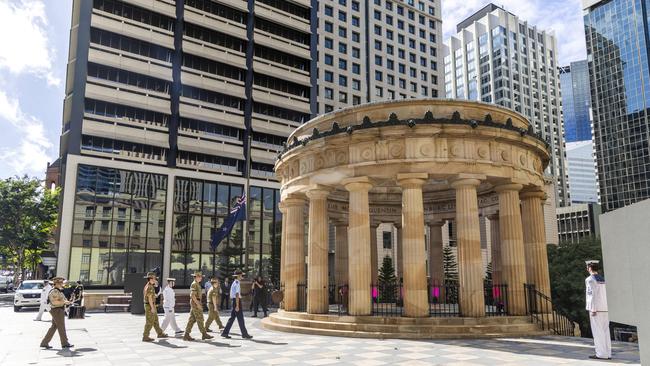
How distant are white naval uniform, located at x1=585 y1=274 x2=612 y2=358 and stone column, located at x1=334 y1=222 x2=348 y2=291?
45.2ft

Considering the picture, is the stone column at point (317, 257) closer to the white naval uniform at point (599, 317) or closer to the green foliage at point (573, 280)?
the white naval uniform at point (599, 317)

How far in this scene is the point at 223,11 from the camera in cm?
5275

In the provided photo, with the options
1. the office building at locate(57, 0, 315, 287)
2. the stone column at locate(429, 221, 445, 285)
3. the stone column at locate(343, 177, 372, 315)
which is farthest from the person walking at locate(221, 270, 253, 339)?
Answer: the office building at locate(57, 0, 315, 287)

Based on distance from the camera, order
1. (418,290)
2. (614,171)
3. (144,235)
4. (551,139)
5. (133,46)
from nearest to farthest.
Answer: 1. (418,290)
2. (144,235)
3. (133,46)
4. (614,171)
5. (551,139)

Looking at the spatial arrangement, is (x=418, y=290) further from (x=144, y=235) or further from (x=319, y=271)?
(x=144, y=235)

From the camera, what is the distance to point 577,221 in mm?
98125

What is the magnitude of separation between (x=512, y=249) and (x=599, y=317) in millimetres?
5873

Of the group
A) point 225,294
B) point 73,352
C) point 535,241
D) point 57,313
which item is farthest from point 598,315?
point 225,294

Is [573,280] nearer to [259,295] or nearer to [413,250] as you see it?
[413,250]

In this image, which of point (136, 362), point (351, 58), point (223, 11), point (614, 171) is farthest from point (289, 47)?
point (614, 171)

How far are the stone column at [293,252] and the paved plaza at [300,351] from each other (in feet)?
10.8

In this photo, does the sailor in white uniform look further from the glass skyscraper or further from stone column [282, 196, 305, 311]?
the glass skyscraper

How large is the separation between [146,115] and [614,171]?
10313 centimetres

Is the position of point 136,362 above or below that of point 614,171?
below
